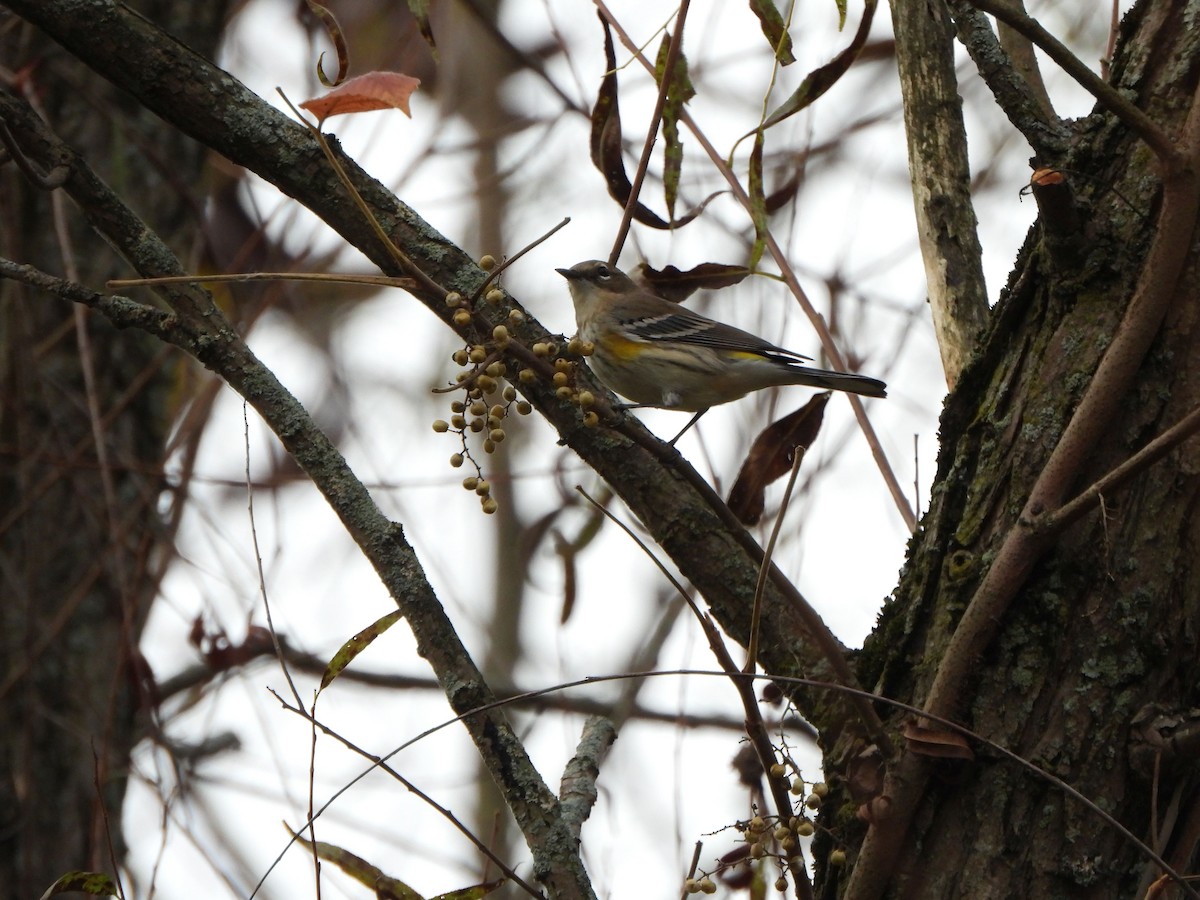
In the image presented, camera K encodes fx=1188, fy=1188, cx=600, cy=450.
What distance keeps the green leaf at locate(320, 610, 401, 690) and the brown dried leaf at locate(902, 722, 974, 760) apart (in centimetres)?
89

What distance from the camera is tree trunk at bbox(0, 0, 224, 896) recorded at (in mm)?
4438

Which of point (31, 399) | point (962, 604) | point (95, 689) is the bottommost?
point (962, 604)

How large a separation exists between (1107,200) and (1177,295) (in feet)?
0.67

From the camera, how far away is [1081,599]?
1.89 metres

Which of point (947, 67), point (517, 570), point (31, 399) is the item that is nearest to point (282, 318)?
point (517, 570)

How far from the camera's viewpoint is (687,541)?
2.23 m

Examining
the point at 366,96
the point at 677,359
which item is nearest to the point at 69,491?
the point at 677,359

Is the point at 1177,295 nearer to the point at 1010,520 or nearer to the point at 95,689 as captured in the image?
the point at 1010,520

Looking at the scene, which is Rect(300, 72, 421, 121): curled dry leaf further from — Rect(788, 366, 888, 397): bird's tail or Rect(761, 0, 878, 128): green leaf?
Rect(788, 366, 888, 397): bird's tail

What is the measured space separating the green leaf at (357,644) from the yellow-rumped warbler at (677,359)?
2.47 metres

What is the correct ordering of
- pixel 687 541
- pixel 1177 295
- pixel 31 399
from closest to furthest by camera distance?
1. pixel 1177 295
2. pixel 687 541
3. pixel 31 399

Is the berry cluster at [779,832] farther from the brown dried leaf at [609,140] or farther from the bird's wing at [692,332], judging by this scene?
the bird's wing at [692,332]

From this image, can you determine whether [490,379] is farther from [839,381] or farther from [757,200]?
[839,381]

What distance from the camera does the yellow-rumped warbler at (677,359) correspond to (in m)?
4.73
